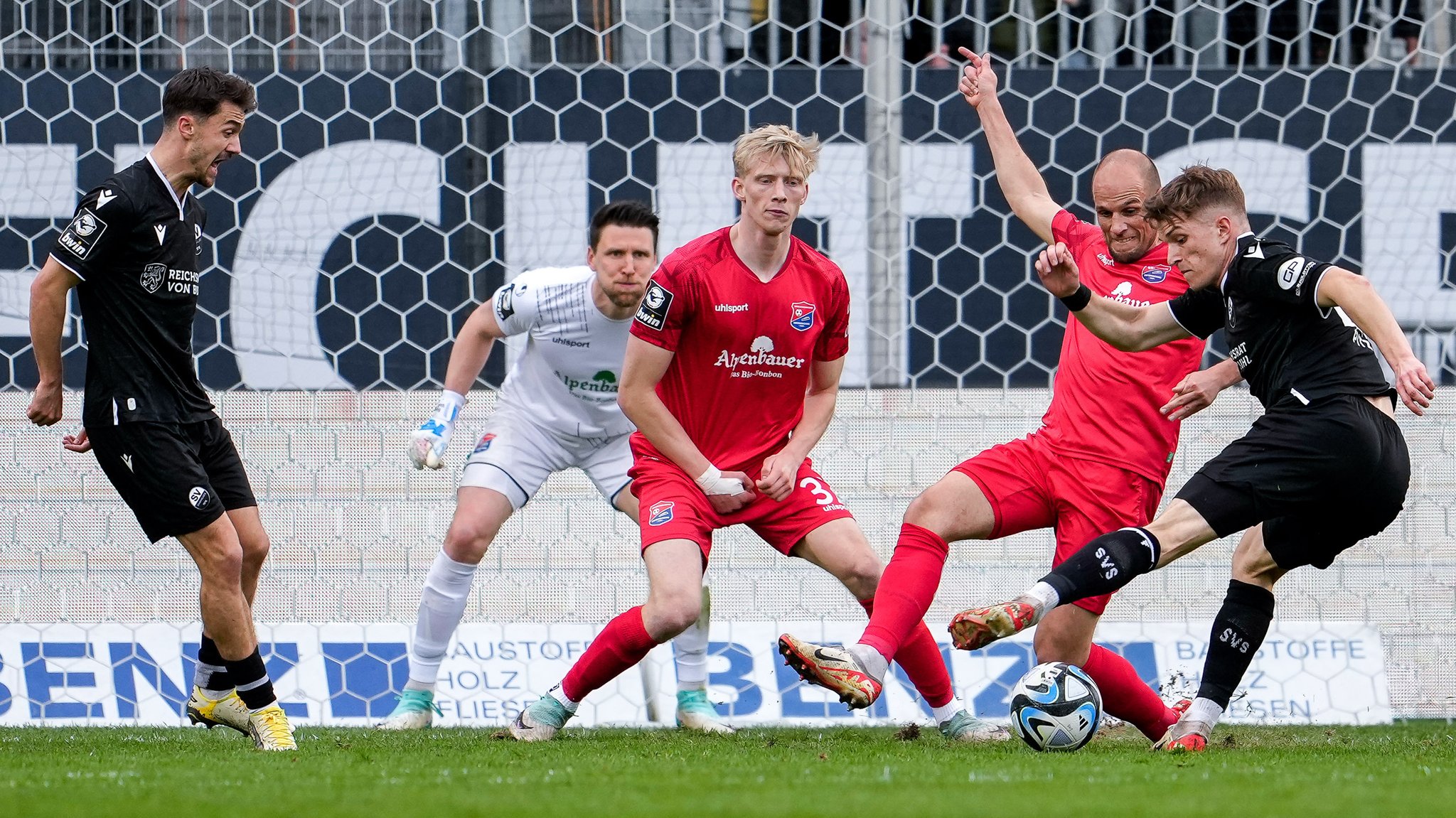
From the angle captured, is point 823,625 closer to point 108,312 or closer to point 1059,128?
point 1059,128

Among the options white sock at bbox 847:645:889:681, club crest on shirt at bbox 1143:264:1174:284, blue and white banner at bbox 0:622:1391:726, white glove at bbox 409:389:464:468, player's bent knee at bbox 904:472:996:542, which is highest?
club crest on shirt at bbox 1143:264:1174:284

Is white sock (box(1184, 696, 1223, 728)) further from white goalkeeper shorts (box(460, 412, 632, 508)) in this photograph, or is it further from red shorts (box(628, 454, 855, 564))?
white goalkeeper shorts (box(460, 412, 632, 508))

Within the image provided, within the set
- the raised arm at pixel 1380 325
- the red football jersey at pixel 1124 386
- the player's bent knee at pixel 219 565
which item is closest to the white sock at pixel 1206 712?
the red football jersey at pixel 1124 386

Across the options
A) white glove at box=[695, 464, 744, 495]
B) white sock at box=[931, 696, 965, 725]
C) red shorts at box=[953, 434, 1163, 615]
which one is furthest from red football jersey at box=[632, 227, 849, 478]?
white sock at box=[931, 696, 965, 725]

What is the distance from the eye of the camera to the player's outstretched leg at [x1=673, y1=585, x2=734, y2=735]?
556cm

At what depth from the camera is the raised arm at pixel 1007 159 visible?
206 inches

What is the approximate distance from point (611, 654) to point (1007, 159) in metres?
2.05

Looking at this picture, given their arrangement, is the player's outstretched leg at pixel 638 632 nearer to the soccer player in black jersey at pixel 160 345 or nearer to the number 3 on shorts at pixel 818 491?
the number 3 on shorts at pixel 818 491

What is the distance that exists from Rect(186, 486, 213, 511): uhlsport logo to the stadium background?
1.80 m

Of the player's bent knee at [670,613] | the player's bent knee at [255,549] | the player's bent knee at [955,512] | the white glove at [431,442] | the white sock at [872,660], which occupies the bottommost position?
the white sock at [872,660]

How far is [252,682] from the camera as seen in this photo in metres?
4.48

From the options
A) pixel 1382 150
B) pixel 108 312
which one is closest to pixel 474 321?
pixel 108 312

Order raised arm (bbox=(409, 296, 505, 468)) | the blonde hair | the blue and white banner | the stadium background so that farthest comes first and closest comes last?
1. the stadium background
2. the blue and white banner
3. raised arm (bbox=(409, 296, 505, 468))
4. the blonde hair

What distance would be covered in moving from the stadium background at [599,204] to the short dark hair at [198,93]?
1704mm
